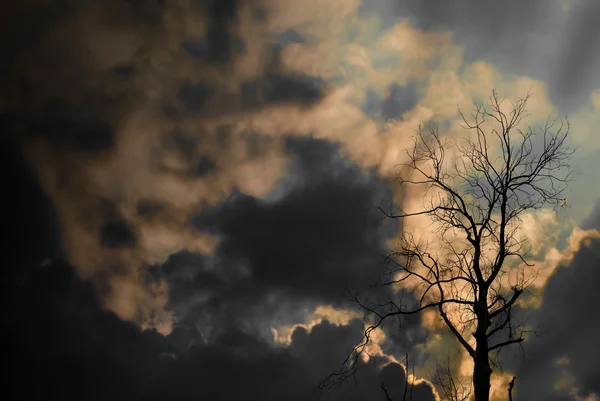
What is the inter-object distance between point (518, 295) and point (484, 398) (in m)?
2.31

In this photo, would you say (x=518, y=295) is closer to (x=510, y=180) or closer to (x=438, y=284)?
(x=438, y=284)

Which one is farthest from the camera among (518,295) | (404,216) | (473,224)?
(404,216)

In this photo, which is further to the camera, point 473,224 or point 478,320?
point 473,224

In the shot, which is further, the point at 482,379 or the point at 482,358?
the point at 482,358

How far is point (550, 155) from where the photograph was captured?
10.1 metres

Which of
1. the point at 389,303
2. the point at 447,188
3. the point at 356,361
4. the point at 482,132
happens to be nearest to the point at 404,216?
the point at 447,188

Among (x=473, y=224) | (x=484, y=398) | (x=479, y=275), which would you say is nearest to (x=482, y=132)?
(x=473, y=224)

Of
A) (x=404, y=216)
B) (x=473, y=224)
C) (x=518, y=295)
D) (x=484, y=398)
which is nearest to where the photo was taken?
(x=484, y=398)

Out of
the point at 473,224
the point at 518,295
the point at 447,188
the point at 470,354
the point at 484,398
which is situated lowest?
the point at 484,398

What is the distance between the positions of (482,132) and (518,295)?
402 centimetres

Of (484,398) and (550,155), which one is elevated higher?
(550,155)

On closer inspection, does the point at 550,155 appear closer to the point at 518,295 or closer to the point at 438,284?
the point at 518,295

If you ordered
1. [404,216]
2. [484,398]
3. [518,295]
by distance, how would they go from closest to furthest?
[484,398] < [518,295] < [404,216]

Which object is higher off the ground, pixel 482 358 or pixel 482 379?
pixel 482 358
